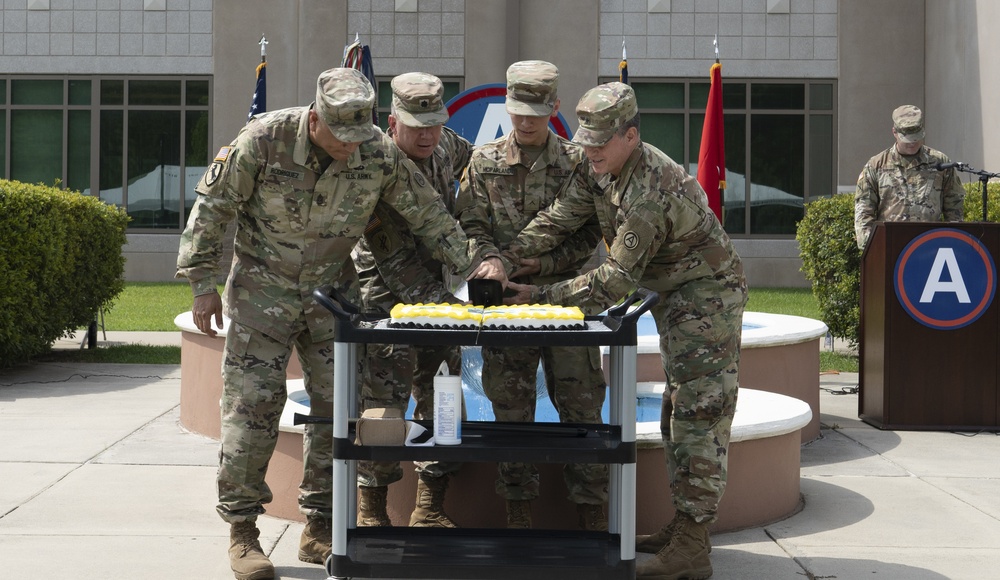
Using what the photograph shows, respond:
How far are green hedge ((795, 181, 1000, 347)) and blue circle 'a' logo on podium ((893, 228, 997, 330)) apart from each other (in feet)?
10.6

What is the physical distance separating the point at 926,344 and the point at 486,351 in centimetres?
407

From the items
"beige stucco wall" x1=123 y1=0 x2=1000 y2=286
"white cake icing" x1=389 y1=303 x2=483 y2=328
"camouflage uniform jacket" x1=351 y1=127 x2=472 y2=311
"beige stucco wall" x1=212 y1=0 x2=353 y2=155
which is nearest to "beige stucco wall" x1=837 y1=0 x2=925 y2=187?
"beige stucco wall" x1=123 y1=0 x2=1000 y2=286

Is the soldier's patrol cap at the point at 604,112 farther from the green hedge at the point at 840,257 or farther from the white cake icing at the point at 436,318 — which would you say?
the green hedge at the point at 840,257

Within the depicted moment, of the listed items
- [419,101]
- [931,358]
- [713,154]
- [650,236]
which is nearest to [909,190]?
[713,154]

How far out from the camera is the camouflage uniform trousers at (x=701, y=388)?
4.46 m

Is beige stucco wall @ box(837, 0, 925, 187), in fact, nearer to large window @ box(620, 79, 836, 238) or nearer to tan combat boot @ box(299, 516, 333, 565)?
large window @ box(620, 79, 836, 238)

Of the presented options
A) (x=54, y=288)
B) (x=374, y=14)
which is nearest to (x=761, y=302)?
(x=374, y=14)

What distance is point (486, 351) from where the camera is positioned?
480 centimetres

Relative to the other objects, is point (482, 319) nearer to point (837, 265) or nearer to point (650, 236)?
point (650, 236)

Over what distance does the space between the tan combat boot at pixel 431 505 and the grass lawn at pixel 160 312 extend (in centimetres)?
661

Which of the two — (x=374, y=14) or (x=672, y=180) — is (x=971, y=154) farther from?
(x=672, y=180)

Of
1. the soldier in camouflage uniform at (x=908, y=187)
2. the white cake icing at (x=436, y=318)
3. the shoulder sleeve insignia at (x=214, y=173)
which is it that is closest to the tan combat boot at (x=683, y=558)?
the white cake icing at (x=436, y=318)

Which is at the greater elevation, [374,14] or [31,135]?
[374,14]

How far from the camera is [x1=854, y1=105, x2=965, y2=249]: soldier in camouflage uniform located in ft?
29.8
